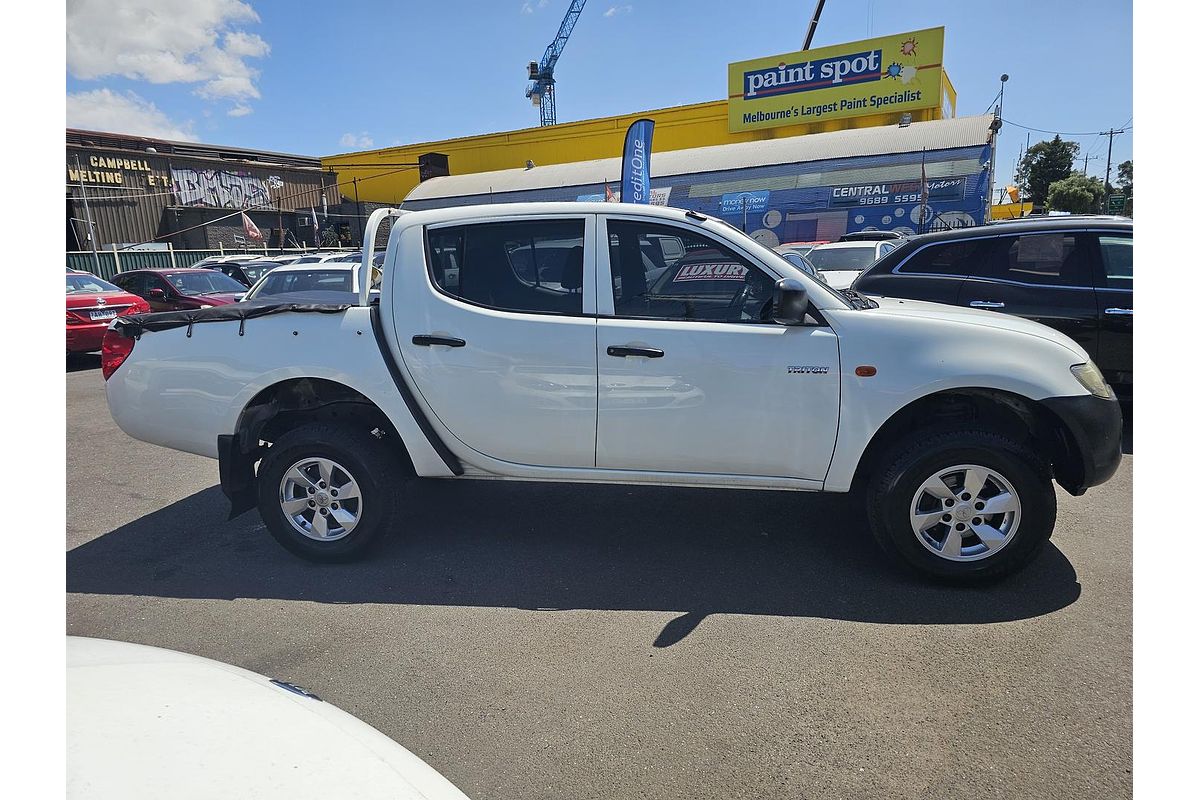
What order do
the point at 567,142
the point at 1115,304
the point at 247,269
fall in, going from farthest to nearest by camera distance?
1. the point at 567,142
2. the point at 247,269
3. the point at 1115,304

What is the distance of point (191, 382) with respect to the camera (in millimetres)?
4168

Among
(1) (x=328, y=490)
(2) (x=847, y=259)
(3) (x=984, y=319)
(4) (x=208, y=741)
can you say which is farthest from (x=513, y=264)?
(2) (x=847, y=259)

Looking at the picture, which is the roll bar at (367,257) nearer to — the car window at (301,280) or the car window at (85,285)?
the car window at (301,280)

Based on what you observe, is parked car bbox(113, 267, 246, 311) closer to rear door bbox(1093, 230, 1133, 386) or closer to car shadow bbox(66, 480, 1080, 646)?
car shadow bbox(66, 480, 1080, 646)

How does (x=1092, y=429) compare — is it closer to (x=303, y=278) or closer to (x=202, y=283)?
(x=303, y=278)

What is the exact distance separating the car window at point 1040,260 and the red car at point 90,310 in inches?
496

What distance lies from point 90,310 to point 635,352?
11518 millimetres

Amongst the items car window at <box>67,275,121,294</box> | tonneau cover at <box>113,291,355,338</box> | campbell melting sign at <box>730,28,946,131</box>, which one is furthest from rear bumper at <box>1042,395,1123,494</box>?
campbell melting sign at <box>730,28,946,131</box>

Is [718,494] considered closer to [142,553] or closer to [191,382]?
[191,382]

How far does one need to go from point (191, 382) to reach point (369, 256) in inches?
49.9

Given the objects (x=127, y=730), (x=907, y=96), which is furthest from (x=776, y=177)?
(x=127, y=730)

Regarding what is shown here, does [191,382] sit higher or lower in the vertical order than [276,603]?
higher

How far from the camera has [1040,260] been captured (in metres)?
6.45

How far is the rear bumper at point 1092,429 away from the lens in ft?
11.5
